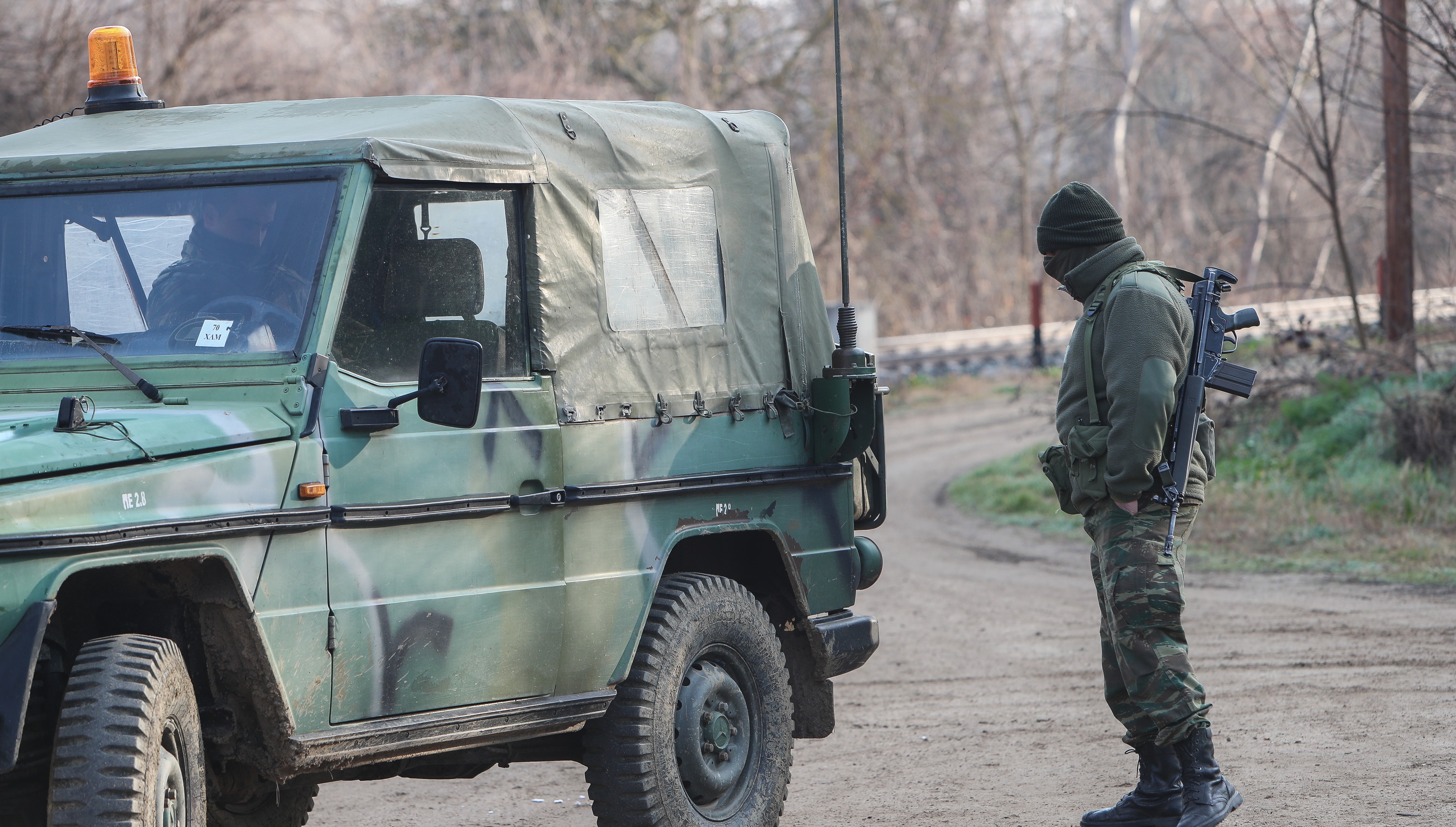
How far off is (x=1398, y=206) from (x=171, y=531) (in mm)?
13580

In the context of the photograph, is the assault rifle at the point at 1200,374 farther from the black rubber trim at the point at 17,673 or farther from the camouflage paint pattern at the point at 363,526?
the black rubber trim at the point at 17,673

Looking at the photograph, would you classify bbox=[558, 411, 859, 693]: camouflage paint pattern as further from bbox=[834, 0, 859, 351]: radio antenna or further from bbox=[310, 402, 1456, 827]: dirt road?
bbox=[310, 402, 1456, 827]: dirt road

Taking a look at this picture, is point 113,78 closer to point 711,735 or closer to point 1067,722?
point 711,735

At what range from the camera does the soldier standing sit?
16.1ft

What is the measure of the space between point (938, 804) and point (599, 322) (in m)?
2.28

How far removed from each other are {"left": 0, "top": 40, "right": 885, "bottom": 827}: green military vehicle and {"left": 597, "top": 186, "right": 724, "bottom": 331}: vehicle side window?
1cm

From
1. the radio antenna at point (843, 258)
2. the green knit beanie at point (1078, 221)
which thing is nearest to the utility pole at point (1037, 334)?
the radio antenna at point (843, 258)

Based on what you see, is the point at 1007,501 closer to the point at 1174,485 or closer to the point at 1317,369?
the point at 1317,369

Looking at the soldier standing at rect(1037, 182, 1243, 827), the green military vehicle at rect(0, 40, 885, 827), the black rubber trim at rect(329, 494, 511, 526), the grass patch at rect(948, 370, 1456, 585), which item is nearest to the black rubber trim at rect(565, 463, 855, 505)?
the green military vehicle at rect(0, 40, 885, 827)

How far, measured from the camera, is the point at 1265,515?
12961mm

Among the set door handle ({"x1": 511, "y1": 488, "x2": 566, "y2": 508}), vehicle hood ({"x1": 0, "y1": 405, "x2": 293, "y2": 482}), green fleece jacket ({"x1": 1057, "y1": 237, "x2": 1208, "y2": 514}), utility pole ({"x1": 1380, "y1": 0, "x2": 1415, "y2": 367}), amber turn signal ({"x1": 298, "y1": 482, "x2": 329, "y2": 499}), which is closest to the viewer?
vehicle hood ({"x1": 0, "y1": 405, "x2": 293, "y2": 482})

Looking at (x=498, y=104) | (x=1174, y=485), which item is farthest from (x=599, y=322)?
(x=1174, y=485)

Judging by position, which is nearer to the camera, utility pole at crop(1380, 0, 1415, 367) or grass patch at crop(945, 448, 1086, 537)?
utility pole at crop(1380, 0, 1415, 367)

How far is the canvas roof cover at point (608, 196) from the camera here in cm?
454
